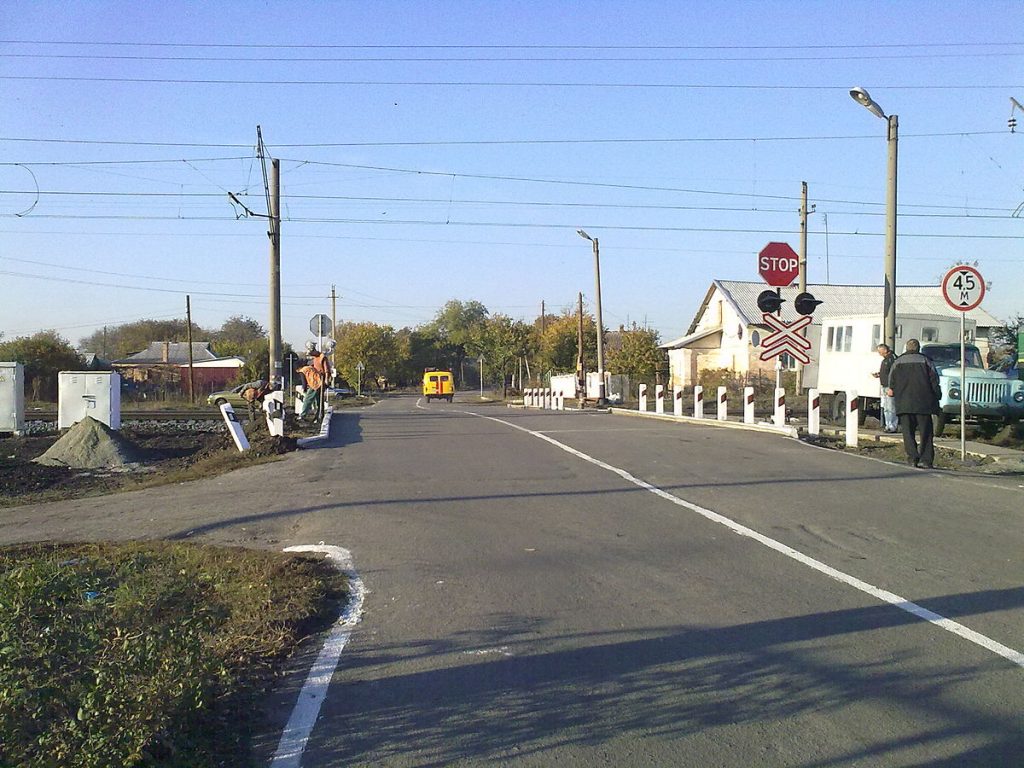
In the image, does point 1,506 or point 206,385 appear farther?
point 206,385

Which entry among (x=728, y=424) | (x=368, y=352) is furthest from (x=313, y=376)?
(x=368, y=352)

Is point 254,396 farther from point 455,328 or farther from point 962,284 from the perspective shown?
point 455,328

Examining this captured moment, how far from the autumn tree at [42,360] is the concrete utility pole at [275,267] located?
29.1 metres

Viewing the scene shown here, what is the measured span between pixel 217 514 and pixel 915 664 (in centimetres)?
778

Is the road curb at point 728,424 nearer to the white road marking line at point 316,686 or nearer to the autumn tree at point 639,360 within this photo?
the white road marking line at point 316,686

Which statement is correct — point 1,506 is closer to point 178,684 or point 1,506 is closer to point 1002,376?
point 178,684

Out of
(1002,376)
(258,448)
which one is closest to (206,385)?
(258,448)

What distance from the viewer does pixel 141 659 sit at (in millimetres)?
4262

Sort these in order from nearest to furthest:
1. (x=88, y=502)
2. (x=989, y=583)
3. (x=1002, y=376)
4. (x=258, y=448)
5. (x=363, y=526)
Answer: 1. (x=989, y=583)
2. (x=363, y=526)
3. (x=88, y=502)
4. (x=258, y=448)
5. (x=1002, y=376)

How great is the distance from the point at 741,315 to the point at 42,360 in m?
39.4

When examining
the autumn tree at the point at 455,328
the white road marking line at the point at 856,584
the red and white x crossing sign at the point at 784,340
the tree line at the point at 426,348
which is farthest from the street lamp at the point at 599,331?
the autumn tree at the point at 455,328

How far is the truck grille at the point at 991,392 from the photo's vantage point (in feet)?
60.3

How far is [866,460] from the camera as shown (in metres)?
14.8

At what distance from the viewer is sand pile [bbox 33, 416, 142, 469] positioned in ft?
→ 55.7
